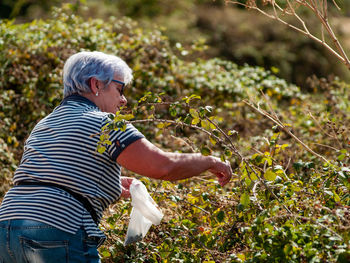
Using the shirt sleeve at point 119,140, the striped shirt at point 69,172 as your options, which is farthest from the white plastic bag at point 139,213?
the shirt sleeve at point 119,140

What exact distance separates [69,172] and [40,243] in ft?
1.04

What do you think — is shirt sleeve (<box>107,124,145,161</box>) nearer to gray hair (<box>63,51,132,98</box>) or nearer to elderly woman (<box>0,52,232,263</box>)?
elderly woman (<box>0,52,232,263</box>)

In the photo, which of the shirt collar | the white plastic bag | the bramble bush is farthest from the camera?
the white plastic bag

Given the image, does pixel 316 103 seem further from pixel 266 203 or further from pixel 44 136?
pixel 44 136

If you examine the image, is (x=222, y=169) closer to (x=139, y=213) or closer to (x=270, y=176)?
(x=270, y=176)

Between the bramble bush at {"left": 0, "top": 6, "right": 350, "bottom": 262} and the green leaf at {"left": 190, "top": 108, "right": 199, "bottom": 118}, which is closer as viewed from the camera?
the bramble bush at {"left": 0, "top": 6, "right": 350, "bottom": 262}

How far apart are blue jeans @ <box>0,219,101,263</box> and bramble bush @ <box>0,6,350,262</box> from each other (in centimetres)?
40

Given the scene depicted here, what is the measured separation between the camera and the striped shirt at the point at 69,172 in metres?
2.31

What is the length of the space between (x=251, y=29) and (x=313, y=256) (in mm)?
10125

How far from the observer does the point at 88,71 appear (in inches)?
103

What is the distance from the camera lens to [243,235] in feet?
9.14

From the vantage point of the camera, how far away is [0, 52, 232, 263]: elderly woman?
227 centimetres

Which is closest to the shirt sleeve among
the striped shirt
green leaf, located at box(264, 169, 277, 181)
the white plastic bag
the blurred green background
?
the striped shirt

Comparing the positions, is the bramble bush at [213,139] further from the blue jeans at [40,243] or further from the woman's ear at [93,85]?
the blue jeans at [40,243]
